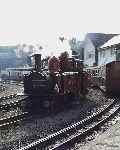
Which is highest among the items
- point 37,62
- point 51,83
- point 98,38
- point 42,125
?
point 98,38

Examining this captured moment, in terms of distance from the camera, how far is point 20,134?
10.7 metres

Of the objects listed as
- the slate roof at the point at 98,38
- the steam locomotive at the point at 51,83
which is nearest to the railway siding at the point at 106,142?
the steam locomotive at the point at 51,83

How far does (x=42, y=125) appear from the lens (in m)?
12.2

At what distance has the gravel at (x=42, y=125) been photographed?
32.8 ft

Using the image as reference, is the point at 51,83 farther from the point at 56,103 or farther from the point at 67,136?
the point at 67,136

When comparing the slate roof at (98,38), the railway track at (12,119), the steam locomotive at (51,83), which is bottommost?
the railway track at (12,119)

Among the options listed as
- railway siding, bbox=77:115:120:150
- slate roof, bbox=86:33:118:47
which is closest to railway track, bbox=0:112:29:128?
railway siding, bbox=77:115:120:150

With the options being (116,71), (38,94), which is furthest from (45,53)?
(38,94)

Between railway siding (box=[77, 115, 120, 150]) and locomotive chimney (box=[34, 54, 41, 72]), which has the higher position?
locomotive chimney (box=[34, 54, 41, 72])

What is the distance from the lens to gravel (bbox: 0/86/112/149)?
10000mm

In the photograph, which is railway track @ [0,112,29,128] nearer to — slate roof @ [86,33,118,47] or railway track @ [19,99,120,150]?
railway track @ [19,99,120,150]

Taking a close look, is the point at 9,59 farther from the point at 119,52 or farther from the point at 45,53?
the point at 45,53

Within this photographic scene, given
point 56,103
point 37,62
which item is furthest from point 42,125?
point 37,62

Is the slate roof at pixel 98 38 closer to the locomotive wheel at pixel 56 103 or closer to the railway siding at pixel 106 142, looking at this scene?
the locomotive wheel at pixel 56 103
